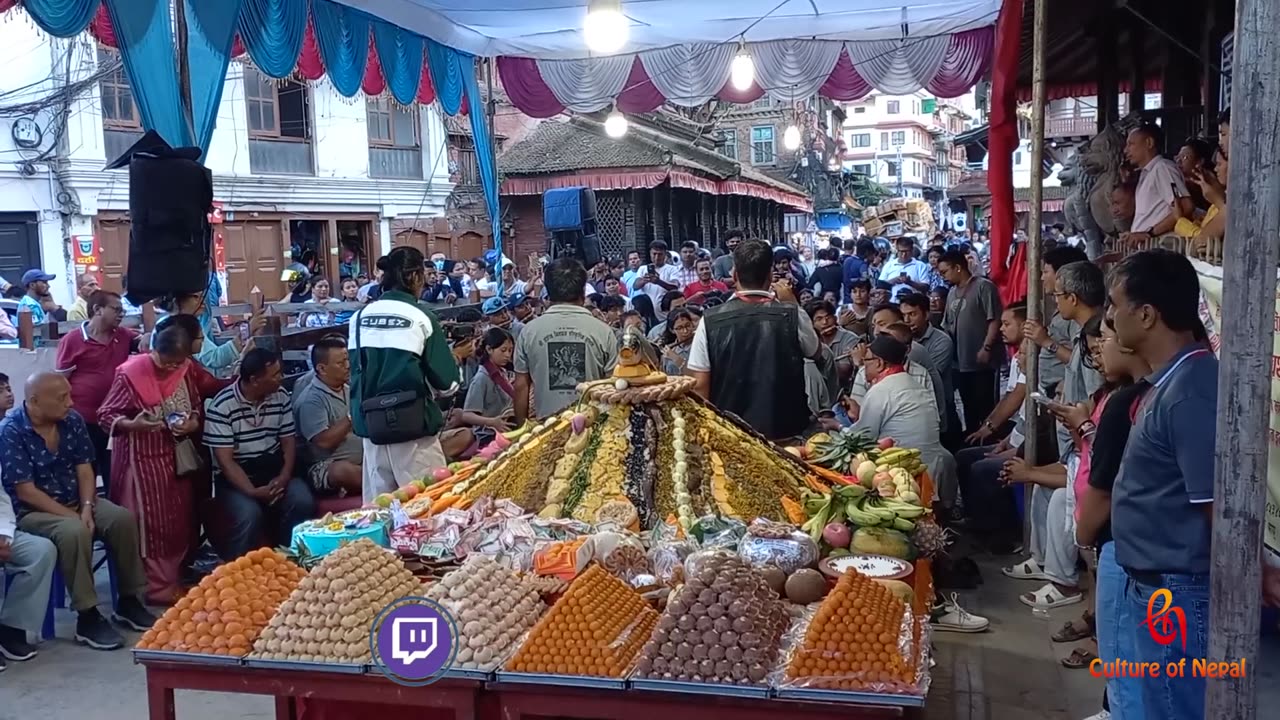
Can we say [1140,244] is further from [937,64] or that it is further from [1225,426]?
[1225,426]

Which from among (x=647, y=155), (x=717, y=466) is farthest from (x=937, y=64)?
(x=647, y=155)

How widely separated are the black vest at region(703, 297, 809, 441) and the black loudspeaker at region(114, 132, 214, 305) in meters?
2.83

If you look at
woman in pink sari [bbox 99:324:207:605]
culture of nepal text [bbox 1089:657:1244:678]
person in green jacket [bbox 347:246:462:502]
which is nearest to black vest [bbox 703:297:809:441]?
person in green jacket [bbox 347:246:462:502]

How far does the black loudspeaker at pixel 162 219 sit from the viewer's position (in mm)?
5492

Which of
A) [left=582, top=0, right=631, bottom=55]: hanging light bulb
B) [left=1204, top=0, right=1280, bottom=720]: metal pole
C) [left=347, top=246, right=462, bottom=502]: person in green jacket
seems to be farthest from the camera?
[left=582, top=0, right=631, bottom=55]: hanging light bulb

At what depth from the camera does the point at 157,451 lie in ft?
18.1

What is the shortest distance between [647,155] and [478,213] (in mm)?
4591

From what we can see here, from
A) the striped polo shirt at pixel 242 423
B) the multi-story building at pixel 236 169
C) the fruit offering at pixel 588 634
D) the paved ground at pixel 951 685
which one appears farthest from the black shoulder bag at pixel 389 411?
the multi-story building at pixel 236 169

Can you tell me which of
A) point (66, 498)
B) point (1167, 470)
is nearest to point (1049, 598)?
point (1167, 470)

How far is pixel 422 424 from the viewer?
4961mm

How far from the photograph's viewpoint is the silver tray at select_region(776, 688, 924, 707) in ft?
9.16

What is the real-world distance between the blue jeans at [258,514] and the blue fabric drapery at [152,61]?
2.07 m

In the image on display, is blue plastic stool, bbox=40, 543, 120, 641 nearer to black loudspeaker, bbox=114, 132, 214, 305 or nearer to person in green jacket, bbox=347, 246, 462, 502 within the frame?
black loudspeaker, bbox=114, 132, 214, 305

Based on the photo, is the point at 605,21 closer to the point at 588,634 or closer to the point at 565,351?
the point at 565,351
